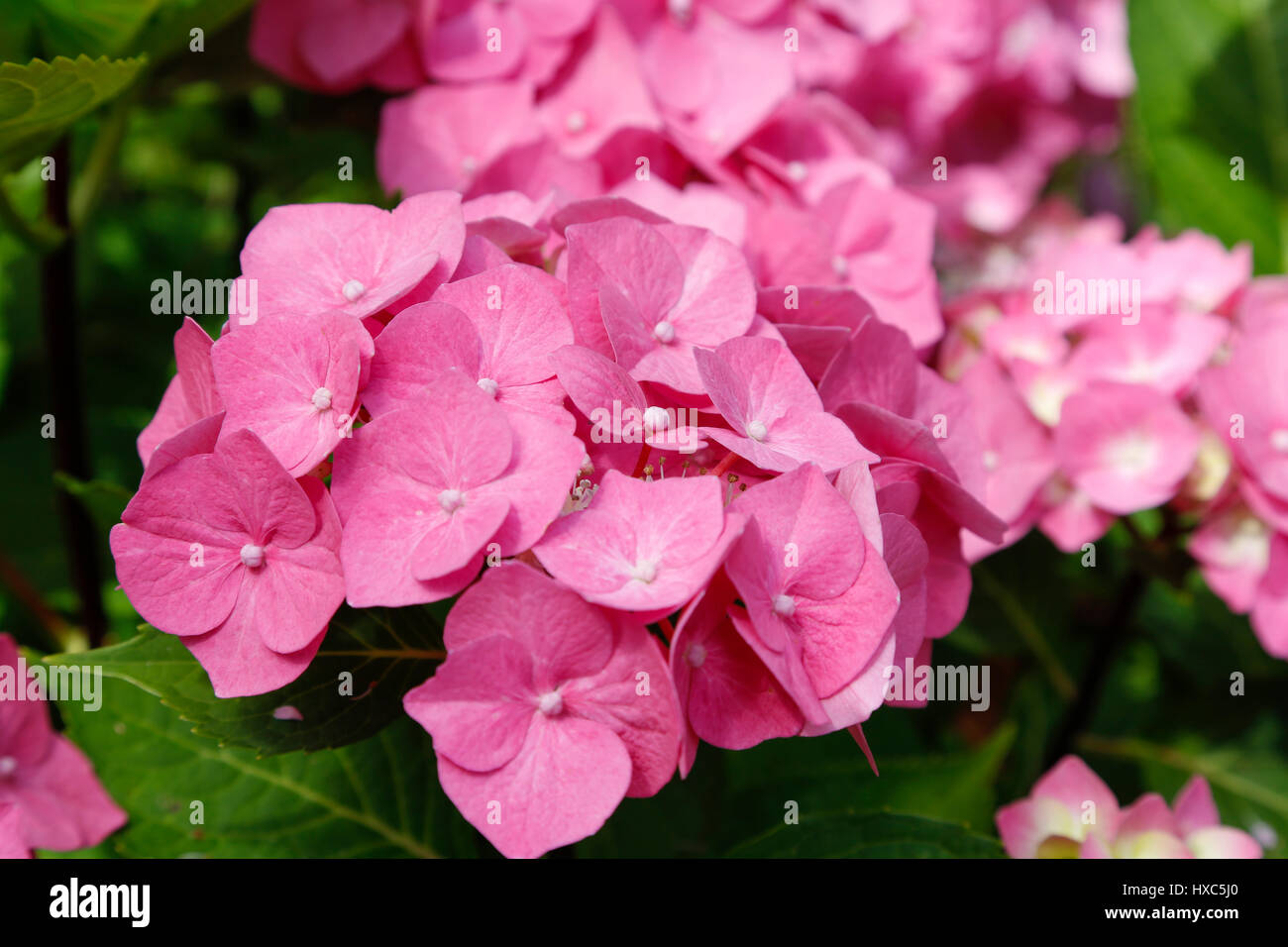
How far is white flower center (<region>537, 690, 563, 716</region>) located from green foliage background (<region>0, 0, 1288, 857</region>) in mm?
108

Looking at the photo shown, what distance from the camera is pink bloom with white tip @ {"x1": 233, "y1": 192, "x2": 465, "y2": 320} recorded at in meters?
0.59

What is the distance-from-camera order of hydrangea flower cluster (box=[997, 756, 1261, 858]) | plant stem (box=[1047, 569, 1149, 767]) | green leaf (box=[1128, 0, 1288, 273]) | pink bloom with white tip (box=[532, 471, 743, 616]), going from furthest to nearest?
green leaf (box=[1128, 0, 1288, 273]) < plant stem (box=[1047, 569, 1149, 767]) < hydrangea flower cluster (box=[997, 756, 1261, 858]) < pink bloom with white tip (box=[532, 471, 743, 616])

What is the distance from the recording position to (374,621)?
604 millimetres

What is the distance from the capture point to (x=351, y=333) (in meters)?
0.54

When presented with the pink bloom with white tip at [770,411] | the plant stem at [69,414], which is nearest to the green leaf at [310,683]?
the pink bloom with white tip at [770,411]

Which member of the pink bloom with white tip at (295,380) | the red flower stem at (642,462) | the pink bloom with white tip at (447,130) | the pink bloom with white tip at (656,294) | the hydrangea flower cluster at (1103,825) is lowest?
the hydrangea flower cluster at (1103,825)

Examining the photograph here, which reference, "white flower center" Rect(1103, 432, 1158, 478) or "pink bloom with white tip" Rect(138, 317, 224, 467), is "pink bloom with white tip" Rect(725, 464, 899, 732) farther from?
"white flower center" Rect(1103, 432, 1158, 478)

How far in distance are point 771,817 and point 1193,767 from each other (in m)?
0.57

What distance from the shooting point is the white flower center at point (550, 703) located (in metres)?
0.53

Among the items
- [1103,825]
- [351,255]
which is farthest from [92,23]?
[1103,825]

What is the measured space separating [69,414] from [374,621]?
46 centimetres

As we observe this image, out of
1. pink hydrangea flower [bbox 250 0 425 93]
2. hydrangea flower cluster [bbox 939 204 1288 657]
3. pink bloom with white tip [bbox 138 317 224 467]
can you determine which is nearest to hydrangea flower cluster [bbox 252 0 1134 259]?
pink hydrangea flower [bbox 250 0 425 93]

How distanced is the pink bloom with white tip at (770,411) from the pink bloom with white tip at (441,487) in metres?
0.09

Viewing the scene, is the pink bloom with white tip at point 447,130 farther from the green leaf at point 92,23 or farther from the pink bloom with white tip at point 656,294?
the pink bloom with white tip at point 656,294
